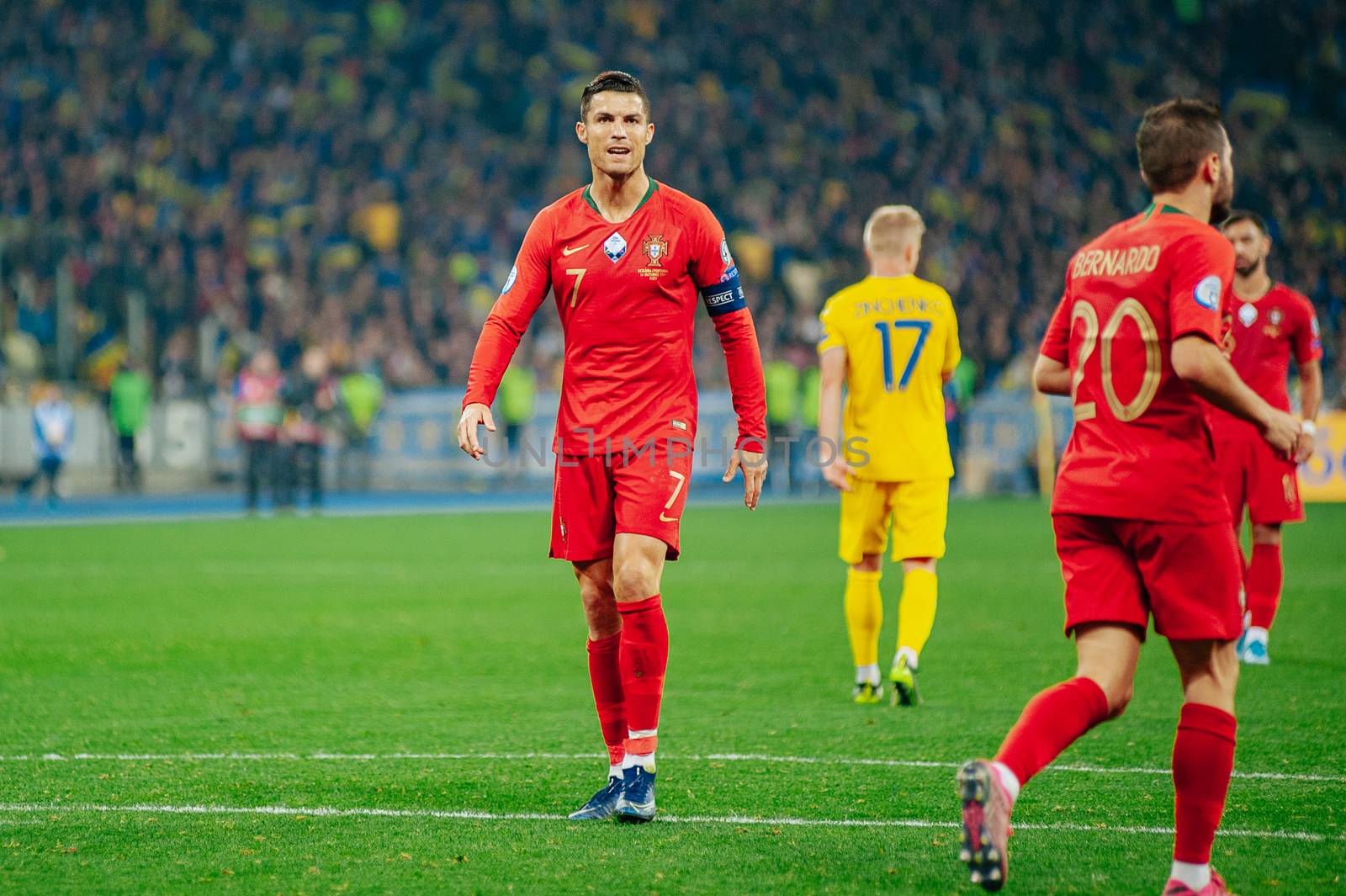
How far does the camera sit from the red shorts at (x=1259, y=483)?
8.30m

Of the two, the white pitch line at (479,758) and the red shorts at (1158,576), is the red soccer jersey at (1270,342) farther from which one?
the red shorts at (1158,576)

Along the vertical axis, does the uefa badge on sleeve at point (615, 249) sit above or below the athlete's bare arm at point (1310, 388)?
above

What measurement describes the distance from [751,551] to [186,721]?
9700 millimetres

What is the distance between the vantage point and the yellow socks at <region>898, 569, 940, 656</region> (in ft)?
23.9

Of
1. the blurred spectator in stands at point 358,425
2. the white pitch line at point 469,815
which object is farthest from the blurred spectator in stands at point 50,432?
the white pitch line at point 469,815

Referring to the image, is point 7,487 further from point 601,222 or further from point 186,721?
point 601,222

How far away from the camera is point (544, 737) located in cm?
634

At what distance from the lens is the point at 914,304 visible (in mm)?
7488

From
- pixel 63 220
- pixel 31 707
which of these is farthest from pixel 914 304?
pixel 63 220

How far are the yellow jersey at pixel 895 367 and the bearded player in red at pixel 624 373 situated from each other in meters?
2.31

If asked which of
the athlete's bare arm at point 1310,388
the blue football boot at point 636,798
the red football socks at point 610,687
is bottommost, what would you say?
the blue football boot at point 636,798

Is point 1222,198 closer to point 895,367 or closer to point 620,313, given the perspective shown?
point 620,313

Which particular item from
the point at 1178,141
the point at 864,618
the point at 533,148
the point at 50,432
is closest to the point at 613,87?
the point at 1178,141

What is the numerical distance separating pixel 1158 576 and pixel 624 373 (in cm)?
191
